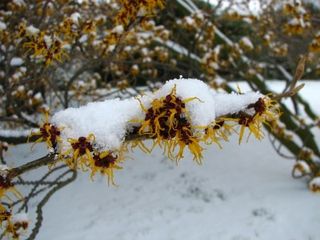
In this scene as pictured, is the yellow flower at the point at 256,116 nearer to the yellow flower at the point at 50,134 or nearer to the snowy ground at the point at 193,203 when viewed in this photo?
the yellow flower at the point at 50,134

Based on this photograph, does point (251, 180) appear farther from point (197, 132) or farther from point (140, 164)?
point (197, 132)

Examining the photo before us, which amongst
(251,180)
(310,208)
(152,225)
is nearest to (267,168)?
(251,180)

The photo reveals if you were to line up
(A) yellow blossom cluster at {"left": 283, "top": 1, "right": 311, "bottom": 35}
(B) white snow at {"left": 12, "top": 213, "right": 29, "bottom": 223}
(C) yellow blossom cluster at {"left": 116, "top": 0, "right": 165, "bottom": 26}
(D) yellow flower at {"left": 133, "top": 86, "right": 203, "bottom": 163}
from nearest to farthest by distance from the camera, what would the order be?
(D) yellow flower at {"left": 133, "top": 86, "right": 203, "bottom": 163} → (B) white snow at {"left": 12, "top": 213, "right": 29, "bottom": 223} → (C) yellow blossom cluster at {"left": 116, "top": 0, "right": 165, "bottom": 26} → (A) yellow blossom cluster at {"left": 283, "top": 1, "right": 311, "bottom": 35}

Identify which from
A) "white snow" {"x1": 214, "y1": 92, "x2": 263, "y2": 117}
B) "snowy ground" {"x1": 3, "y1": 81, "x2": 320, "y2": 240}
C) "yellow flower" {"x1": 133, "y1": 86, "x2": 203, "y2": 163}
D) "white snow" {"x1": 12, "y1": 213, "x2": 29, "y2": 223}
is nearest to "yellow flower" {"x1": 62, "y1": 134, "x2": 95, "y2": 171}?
"yellow flower" {"x1": 133, "y1": 86, "x2": 203, "y2": 163}

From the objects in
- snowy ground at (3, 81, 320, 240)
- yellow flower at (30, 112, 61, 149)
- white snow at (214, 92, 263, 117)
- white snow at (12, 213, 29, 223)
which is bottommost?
snowy ground at (3, 81, 320, 240)

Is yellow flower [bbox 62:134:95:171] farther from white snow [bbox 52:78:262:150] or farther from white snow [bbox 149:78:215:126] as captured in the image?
white snow [bbox 149:78:215:126]

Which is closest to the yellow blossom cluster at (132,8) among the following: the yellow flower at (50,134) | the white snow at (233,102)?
the white snow at (233,102)
